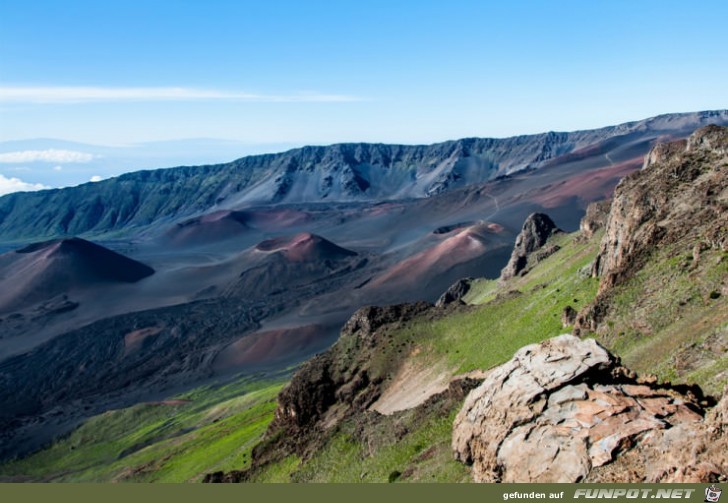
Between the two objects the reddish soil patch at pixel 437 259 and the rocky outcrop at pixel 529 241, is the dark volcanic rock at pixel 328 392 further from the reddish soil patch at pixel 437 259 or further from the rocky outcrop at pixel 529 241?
the reddish soil patch at pixel 437 259

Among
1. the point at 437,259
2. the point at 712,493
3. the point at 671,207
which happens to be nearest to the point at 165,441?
the point at 671,207

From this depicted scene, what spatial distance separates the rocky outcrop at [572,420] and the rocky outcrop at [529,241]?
4829 centimetres

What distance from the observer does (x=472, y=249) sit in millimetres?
121938

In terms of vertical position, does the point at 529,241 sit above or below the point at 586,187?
below

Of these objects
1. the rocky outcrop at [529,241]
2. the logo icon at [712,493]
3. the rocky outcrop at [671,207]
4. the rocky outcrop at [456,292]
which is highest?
the rocky outcrop at [671,207]

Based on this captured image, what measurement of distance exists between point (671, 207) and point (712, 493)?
73.2 ft

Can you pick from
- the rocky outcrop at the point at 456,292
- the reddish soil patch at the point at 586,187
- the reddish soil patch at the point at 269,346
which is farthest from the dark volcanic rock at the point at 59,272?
the reddish soil patch at the point at 586,187

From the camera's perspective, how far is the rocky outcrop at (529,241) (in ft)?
224

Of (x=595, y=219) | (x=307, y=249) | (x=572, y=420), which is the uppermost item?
(x=595, y=219)

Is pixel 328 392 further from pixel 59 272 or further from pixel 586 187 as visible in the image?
pixel 586 187

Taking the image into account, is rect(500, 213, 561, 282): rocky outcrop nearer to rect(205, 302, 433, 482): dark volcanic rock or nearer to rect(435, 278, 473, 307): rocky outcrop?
rect(435, 278, 473, 307): rocky outcrop

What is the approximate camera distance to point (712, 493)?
13.4 meters

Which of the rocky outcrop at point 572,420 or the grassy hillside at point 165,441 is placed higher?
the rocky outcrop at point 572,420

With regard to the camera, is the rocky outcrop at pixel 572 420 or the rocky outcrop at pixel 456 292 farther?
the rocky outcrop at pixel 456 292
